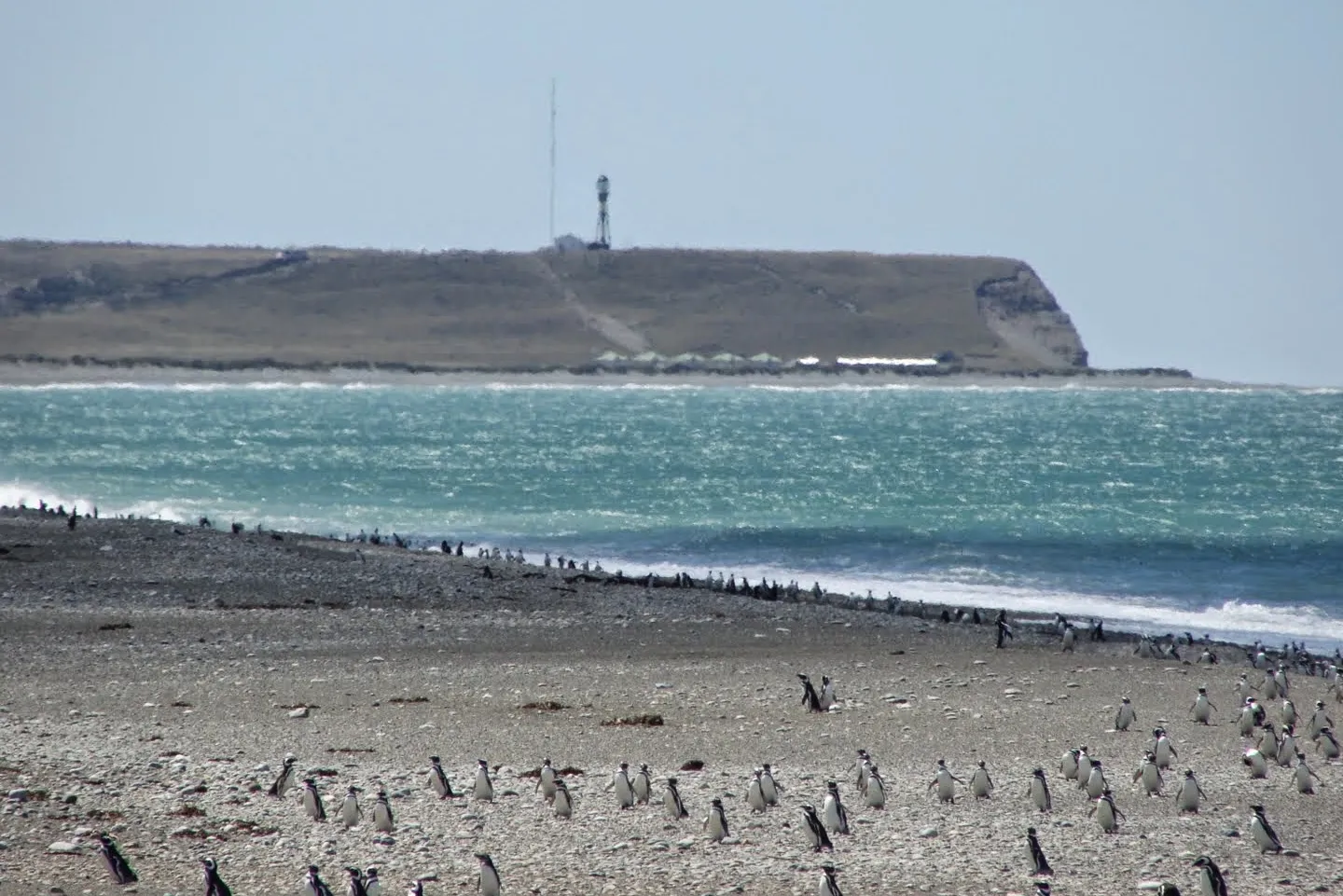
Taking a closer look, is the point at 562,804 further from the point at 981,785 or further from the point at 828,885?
the point at 981,785

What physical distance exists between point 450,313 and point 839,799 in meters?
173

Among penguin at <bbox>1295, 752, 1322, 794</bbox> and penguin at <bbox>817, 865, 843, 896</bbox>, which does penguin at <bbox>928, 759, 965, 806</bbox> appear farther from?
penguin at <bbox>1295, 752, 1322, 794</bbox>

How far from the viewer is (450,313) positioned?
18600 cm

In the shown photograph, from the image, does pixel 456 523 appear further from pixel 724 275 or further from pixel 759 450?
pixel 724 275

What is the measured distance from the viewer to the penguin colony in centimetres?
1341

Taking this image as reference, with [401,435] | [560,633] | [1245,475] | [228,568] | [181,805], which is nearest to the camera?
[181,805]

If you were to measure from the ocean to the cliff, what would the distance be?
46716 millimetres

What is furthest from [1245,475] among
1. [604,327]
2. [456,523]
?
[604,327]

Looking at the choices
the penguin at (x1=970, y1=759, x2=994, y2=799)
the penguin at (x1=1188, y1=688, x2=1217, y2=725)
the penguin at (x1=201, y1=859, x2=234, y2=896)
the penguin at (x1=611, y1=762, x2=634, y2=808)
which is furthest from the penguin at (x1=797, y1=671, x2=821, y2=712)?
the penguin at (x1=201, y1=859, x2=234, y2=896)

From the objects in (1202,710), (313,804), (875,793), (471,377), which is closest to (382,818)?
(313,804)

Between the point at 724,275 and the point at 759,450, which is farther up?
the point at 724,275

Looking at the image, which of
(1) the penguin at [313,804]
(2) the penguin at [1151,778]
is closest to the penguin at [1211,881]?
(2) the penguin at [1151,778]

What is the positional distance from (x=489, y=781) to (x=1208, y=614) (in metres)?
21.8

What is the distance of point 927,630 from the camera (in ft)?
94.3
